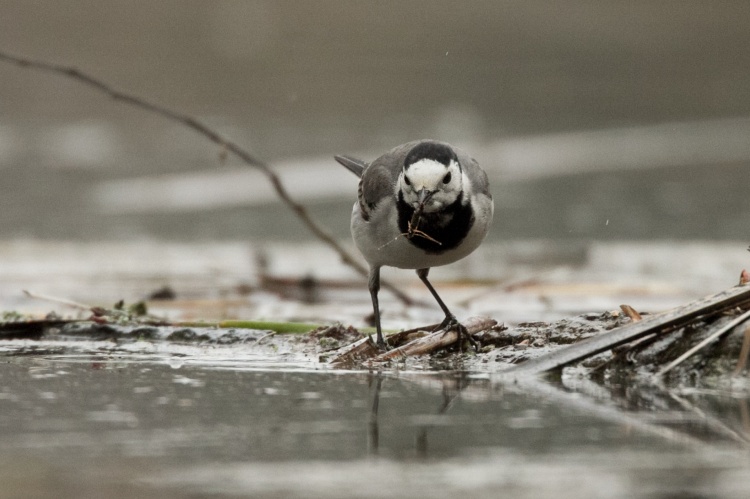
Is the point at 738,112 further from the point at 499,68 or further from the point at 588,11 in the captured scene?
the point at 588,11

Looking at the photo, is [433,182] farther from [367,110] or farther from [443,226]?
[367,110]

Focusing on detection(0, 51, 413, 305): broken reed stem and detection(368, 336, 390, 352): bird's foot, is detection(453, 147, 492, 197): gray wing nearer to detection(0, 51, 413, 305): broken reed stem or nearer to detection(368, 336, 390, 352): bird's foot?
detection(368, 336, 390, 352): bird's foot

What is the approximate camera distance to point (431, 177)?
19.6ft

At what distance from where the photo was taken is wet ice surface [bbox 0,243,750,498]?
307cm

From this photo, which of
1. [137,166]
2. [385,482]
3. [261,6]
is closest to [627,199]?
[137,166]

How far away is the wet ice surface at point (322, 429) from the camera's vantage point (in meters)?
3.07

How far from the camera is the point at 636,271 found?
31.2 ft

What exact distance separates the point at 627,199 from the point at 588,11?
36.3 ft

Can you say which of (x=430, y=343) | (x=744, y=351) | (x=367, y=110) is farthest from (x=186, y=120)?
(x=367, y=110)

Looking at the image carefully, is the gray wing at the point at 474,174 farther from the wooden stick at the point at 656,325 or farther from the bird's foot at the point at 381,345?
the wooden stick at the point at 656,325

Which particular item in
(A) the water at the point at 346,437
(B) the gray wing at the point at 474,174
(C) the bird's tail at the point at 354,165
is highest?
(C) the bird's tail at the point at 354,165

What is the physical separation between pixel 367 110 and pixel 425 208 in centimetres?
1299

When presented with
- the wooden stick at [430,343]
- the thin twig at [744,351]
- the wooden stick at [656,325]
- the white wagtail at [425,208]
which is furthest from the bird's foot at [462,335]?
the thin twig at [744,351]

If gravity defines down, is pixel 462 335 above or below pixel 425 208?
below
